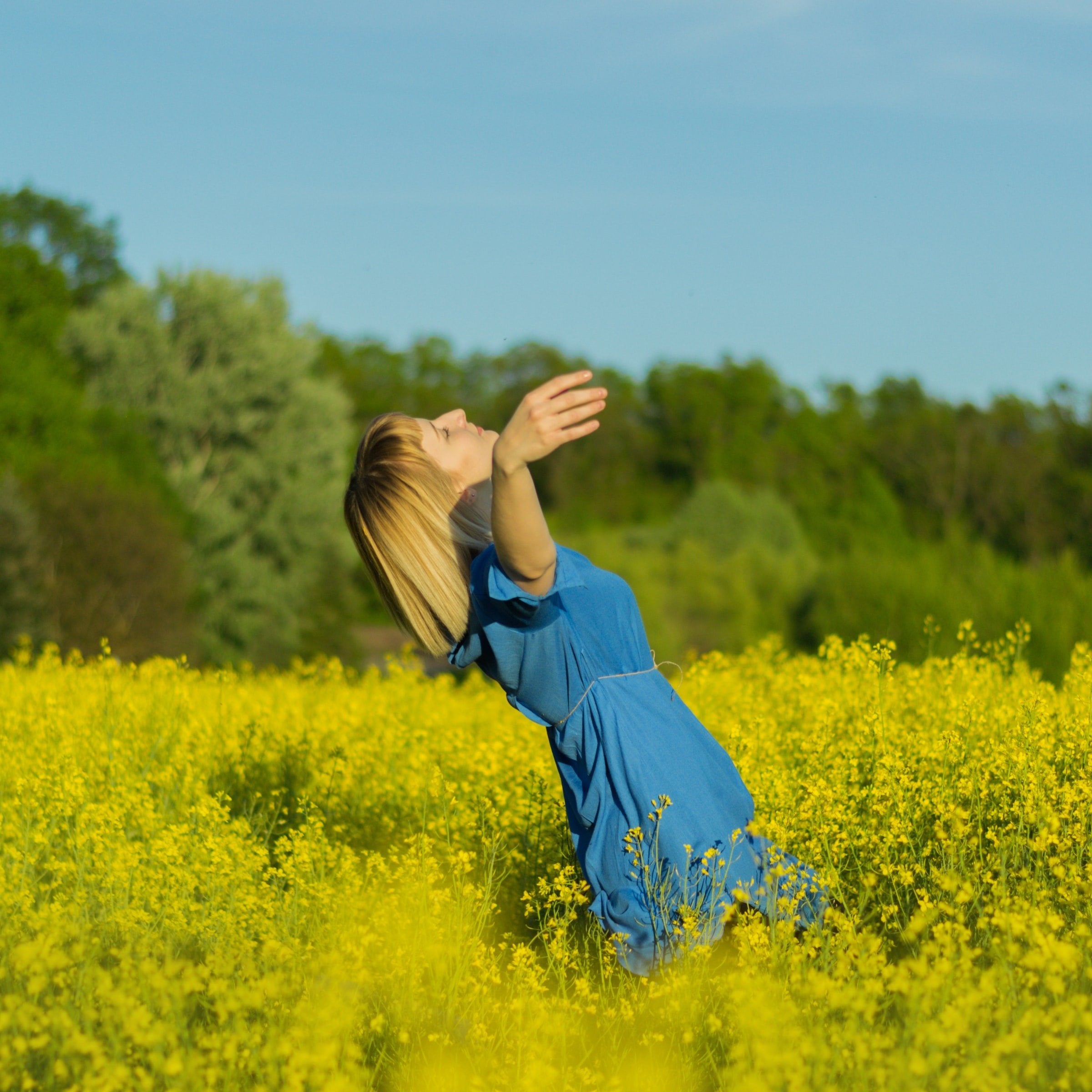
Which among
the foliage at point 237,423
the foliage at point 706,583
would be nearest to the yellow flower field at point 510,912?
the foliage at point 237,423

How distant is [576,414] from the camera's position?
247 centimetres

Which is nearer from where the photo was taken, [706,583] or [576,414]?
[576,414]

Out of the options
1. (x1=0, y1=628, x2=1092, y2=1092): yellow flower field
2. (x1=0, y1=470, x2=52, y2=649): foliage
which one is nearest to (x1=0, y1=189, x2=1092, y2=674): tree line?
(x1=0, y1=470, x2=52, y2=649): foliage

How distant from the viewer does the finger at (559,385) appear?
8.09 ft

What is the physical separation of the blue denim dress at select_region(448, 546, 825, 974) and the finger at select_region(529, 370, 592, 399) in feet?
1.51

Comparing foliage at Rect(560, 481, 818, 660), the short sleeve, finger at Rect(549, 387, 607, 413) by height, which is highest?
finger at Rect(549, 387, 607, 413)

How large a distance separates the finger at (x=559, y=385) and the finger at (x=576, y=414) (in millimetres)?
52

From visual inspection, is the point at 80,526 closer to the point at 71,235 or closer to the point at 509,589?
the point at 71,235

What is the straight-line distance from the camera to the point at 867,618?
35.9 meters

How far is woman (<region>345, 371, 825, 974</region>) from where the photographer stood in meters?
2.78

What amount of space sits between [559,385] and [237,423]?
3334 cm

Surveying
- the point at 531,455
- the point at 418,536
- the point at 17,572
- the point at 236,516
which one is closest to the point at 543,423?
the point at 531,455

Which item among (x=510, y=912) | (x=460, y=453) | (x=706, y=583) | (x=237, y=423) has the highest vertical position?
(x=460, y=453)

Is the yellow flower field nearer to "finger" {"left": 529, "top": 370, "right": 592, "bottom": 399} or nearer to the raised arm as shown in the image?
the raised arm
